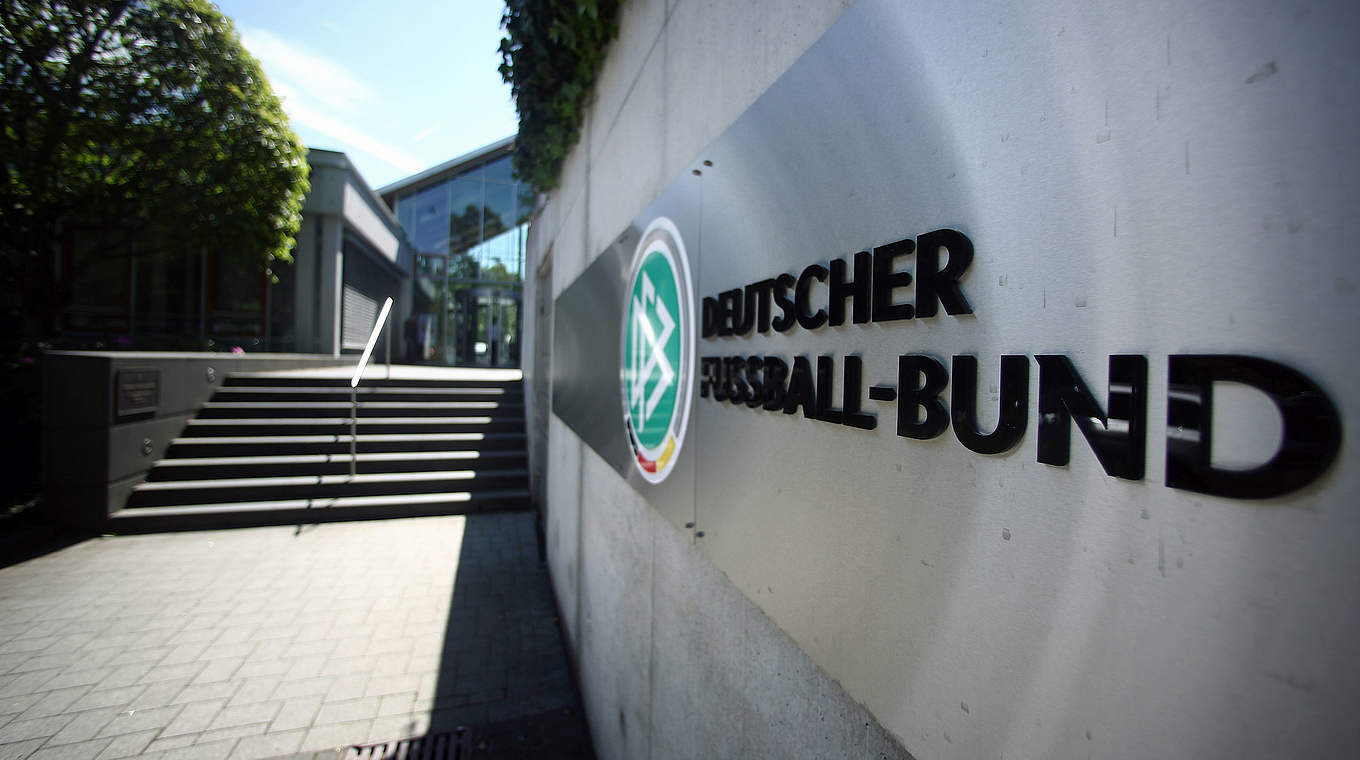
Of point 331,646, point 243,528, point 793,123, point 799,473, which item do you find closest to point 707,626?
point 799,473

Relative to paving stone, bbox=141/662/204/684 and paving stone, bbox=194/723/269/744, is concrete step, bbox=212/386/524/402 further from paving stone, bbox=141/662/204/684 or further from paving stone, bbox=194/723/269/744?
paving stone, bbox=194/723/269/744

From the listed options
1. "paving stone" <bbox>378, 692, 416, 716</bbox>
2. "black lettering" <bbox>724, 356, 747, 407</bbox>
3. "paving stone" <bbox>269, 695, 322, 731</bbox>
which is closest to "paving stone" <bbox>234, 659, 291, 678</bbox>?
"paving stone" <bbox>269, 695, 322, 731</bbox>

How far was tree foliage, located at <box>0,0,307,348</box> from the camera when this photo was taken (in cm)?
736

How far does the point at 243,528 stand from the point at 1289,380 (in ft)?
26.3

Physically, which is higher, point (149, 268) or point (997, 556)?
point (149, 268)

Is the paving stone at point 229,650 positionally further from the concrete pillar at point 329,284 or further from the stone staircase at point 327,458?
the concrete pillar at point 329,284

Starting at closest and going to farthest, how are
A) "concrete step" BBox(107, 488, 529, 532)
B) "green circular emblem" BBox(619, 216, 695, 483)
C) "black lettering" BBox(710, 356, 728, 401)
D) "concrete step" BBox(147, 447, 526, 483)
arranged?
"black lettering" BBox(710, 356, 728, 401)
"green circular emblem" BBox(619, 216, 695, 483)
"concrete step" BBox(107, 488, 529, 532)
"concrete step" BBox(147, 447, 526, 483)

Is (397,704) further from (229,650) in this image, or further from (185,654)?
(185,654)

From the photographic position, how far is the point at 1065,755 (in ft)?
2.05

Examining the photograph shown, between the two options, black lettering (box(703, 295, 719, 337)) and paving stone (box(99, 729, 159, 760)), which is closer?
black lettering (box(703, 295, 719, 337))

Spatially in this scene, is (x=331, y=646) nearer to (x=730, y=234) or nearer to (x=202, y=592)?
(x=202, y=592)

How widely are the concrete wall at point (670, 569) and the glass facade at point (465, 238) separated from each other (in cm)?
1785

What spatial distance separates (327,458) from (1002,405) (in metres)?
8.53

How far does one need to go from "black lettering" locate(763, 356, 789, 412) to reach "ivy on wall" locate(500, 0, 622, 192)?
2367 millimetres
